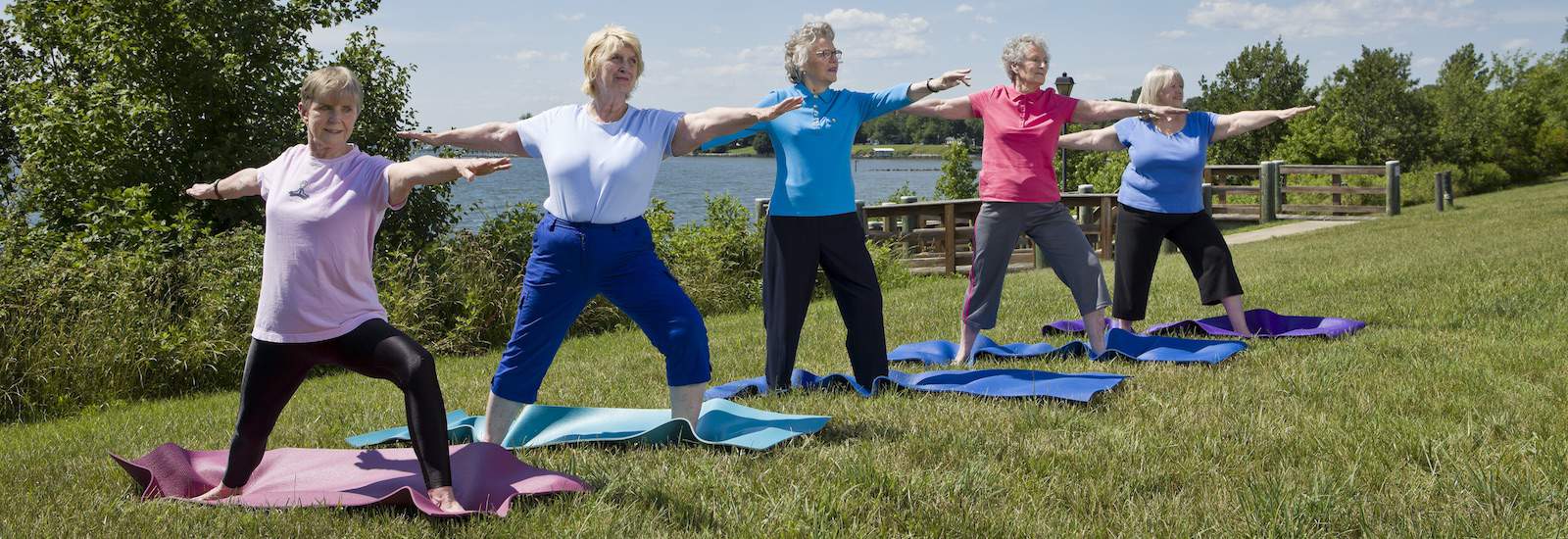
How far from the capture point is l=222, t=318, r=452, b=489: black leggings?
3.89 metres

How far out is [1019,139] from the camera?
687 centimetres

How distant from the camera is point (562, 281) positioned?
481 centimetres

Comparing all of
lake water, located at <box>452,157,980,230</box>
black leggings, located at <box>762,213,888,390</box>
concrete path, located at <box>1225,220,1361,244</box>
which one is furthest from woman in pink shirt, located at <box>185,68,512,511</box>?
concrete path, located at <box>1225,220,1361,244</box>

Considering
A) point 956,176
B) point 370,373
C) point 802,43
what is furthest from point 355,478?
point 956,176

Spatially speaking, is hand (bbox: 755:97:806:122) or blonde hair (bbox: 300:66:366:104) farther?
hand (bbox: 755:97:806:122)

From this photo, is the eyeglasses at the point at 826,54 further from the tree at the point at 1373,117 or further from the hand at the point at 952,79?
the tree at the point at 1373,117

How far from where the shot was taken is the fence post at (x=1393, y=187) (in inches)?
911

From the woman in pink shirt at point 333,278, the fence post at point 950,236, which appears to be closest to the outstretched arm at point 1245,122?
the woman in pink shirt at point 333,278

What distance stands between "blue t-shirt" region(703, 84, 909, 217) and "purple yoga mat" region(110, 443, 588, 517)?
208 cm

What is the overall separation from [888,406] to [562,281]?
5.53 ft

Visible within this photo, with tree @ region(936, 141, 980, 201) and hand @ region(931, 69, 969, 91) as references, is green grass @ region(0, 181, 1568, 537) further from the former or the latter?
tree @ region(936, 141, 980, 201)

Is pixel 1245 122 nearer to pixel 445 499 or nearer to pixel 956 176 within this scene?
pixel 445 499

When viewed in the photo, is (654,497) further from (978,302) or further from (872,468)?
(978,302)

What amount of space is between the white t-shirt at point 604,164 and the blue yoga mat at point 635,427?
90 cm
